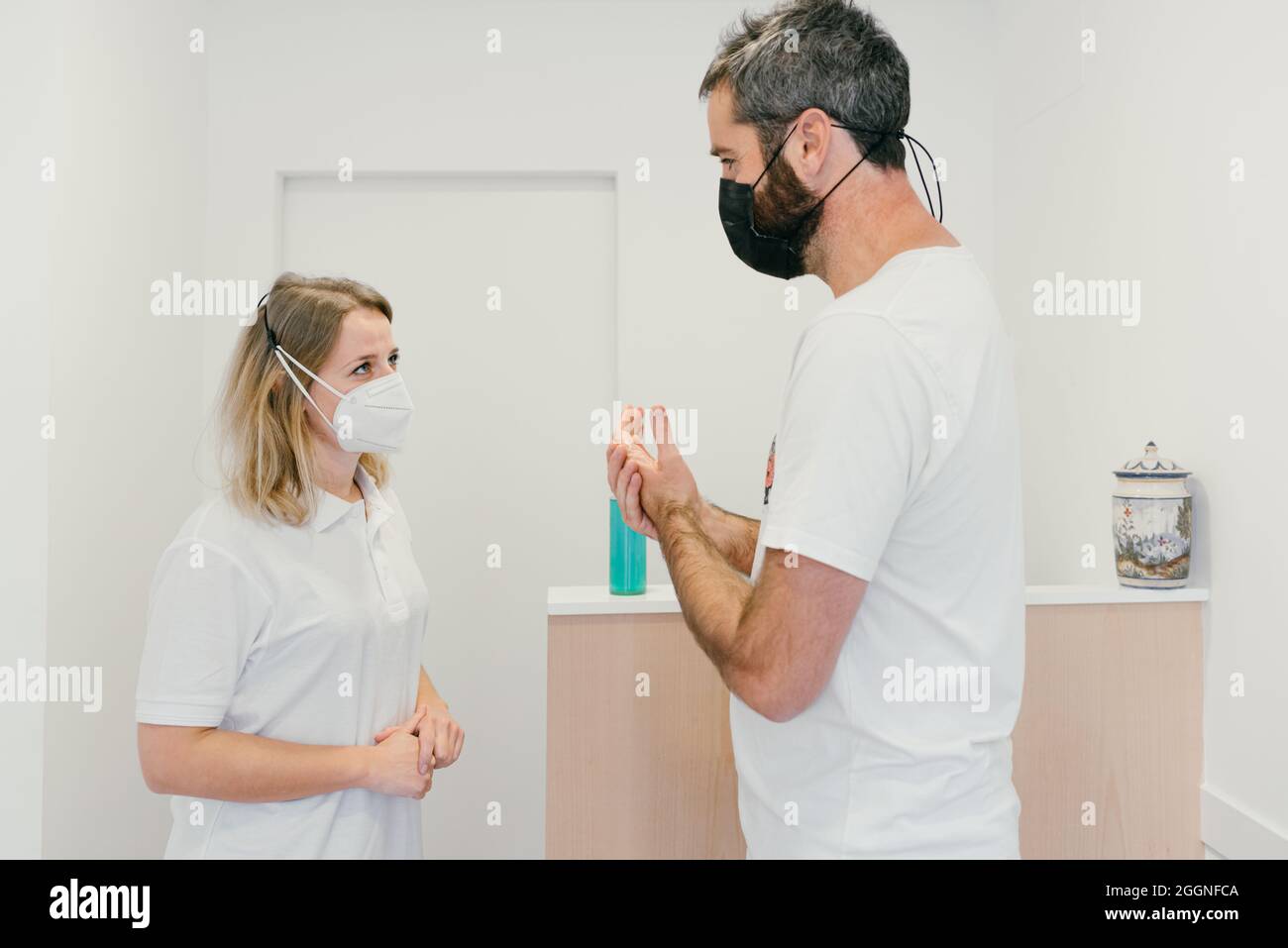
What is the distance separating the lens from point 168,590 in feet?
3.59

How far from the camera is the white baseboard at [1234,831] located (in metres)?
1.38

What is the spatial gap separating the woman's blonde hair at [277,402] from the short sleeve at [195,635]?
0.31 ft

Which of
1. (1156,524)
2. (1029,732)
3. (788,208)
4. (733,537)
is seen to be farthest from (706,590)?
(1156,524)

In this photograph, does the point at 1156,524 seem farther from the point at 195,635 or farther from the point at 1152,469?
the point at 195,635

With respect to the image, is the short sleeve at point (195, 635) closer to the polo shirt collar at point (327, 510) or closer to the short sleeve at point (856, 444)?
the polo shirt collar at point (327, 510)

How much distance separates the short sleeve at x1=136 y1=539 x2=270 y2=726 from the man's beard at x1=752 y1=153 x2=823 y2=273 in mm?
722

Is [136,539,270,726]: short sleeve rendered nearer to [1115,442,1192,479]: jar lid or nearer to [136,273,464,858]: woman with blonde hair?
[136,273,464,858]: woman with blonde hair

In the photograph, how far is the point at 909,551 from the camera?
2.86 ft

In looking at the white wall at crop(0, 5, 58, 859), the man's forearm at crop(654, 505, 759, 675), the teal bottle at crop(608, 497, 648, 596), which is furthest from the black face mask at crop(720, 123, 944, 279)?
the white wall at crop(0, 5, 58, 859)

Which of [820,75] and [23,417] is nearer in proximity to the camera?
[820,75]

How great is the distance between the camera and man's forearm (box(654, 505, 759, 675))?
2.93 feet

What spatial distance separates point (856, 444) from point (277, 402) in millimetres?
800

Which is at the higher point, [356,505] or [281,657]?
[356,505]
